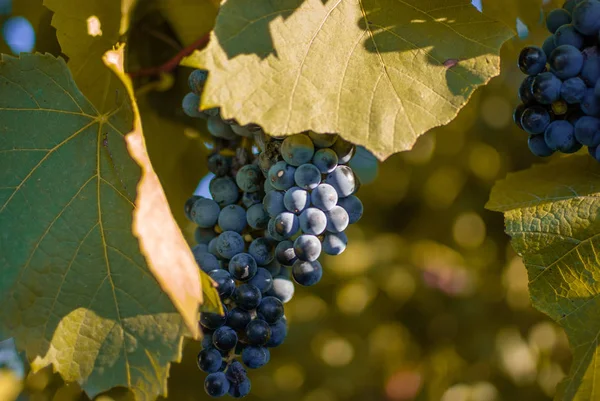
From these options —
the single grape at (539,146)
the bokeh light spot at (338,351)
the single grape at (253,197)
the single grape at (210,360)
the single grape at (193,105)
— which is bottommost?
the bokeh light spot at (338,351)

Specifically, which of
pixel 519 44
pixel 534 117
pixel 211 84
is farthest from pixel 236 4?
pixel 519 44

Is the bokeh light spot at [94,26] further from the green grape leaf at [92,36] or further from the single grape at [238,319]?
the single grape at [238,319]

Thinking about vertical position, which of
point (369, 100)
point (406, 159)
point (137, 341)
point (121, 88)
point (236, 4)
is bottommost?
point (406, 159)

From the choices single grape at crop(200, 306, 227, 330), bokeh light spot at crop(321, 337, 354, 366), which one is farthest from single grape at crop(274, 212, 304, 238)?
bokeh light spot at crop(321, 337, 354, 366)

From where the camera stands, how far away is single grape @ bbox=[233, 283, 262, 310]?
1.20 meters

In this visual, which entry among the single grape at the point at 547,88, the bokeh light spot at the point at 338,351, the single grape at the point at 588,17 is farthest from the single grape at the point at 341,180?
the bokeh light spot at the point at 338,351

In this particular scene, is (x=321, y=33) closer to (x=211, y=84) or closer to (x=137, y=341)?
(x=211, y=84)

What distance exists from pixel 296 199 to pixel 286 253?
0.12m

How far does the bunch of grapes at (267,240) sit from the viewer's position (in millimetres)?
1182

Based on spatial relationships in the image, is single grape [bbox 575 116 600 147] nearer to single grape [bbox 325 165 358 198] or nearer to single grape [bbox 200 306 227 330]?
single grape [bbox 325 165 358 198]

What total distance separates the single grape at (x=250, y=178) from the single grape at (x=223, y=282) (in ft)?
0.62

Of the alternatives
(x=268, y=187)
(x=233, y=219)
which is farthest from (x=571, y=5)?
(x=233, y=219)

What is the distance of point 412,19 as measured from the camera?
1188 millimetres

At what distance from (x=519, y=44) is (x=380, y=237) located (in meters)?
1.36
